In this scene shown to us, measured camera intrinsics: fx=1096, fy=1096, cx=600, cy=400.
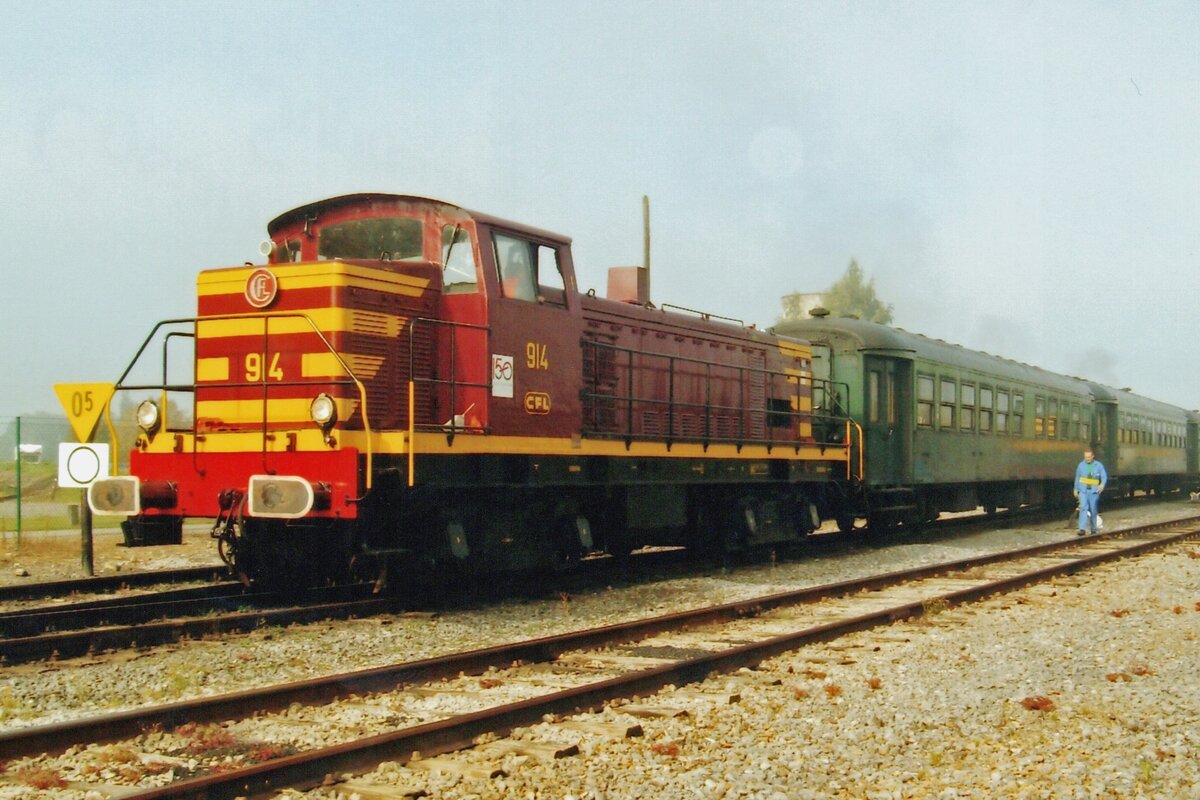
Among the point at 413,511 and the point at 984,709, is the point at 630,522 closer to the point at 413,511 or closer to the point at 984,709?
the point at 413,511

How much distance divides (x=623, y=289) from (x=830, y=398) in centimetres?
508

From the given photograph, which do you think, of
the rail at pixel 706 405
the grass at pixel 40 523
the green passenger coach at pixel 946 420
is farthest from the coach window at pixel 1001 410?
the grass at pixel 40 523

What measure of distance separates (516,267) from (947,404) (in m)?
11.0

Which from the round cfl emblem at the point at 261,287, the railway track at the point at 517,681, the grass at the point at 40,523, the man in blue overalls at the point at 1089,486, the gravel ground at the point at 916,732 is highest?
the round cfl emblem at the point at 261,287

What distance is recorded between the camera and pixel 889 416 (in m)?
17.0

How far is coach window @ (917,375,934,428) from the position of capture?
57.5ft

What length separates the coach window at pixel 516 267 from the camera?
9.65m

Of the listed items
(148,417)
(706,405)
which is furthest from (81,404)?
(706,405)

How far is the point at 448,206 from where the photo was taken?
368 inches

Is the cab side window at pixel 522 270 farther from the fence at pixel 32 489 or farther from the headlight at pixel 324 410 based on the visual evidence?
the fence at pixel 32 489

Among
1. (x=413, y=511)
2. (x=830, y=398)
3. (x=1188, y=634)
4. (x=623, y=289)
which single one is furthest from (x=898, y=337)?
(x=413, y=511)

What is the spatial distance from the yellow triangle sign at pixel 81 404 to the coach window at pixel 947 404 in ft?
41.9

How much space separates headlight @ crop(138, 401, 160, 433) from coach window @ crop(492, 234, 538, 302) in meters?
3.08

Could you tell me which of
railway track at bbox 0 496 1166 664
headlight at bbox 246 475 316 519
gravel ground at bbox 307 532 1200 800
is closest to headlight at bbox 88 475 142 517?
railway track at bbox 0 496 1166 664
